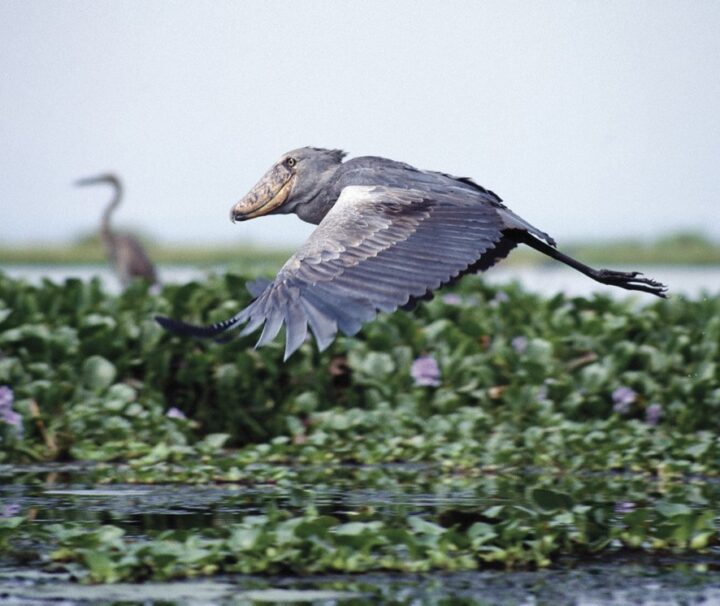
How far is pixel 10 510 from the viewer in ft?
18.6

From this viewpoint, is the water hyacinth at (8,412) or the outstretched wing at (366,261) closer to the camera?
the outstretched wing at (366,261)

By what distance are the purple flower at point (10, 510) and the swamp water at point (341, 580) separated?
2cm

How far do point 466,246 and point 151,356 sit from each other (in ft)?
9.10

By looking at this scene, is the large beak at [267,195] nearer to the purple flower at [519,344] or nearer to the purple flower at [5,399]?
the purple flower at [5,399]

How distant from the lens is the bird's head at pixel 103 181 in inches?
651

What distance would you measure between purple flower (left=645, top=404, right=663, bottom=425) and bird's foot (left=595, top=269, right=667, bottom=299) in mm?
1087

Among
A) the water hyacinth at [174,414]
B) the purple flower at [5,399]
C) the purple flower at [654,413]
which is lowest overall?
the water hyacinth at [174,414]

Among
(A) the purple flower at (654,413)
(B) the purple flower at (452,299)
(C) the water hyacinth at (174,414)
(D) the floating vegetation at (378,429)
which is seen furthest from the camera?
(B) the purple flower at (452,299)

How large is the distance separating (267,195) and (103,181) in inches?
423

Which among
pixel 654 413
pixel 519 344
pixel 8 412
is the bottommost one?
pixel 8 412

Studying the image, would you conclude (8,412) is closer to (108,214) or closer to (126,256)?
(126,256)

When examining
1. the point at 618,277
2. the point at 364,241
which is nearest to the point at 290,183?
the point at 364,241

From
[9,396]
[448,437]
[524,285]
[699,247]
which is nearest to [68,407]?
[9,396]

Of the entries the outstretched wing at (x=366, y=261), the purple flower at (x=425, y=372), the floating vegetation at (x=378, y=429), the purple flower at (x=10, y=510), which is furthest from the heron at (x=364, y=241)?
the purple flower at (x=425, y=372)
